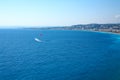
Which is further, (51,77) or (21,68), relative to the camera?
(21,68)

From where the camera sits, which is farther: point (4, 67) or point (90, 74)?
point (4, 67)

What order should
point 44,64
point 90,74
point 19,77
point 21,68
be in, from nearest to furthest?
point 19,77 → point 90,74 → point 21,68 → point 44,64

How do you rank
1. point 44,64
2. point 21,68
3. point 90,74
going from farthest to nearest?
point 44,64, point 21,68, point 90,74

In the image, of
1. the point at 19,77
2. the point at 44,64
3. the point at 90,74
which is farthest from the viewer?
the point at 44,64

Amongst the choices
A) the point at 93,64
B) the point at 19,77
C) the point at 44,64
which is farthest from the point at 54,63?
the point at 19,77

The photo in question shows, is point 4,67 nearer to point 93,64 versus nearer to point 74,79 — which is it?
point 74,79

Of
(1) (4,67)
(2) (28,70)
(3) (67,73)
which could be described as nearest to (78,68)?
(3) (67,73)

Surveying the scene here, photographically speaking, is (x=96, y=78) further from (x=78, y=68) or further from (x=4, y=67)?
(x=4, y=67)
